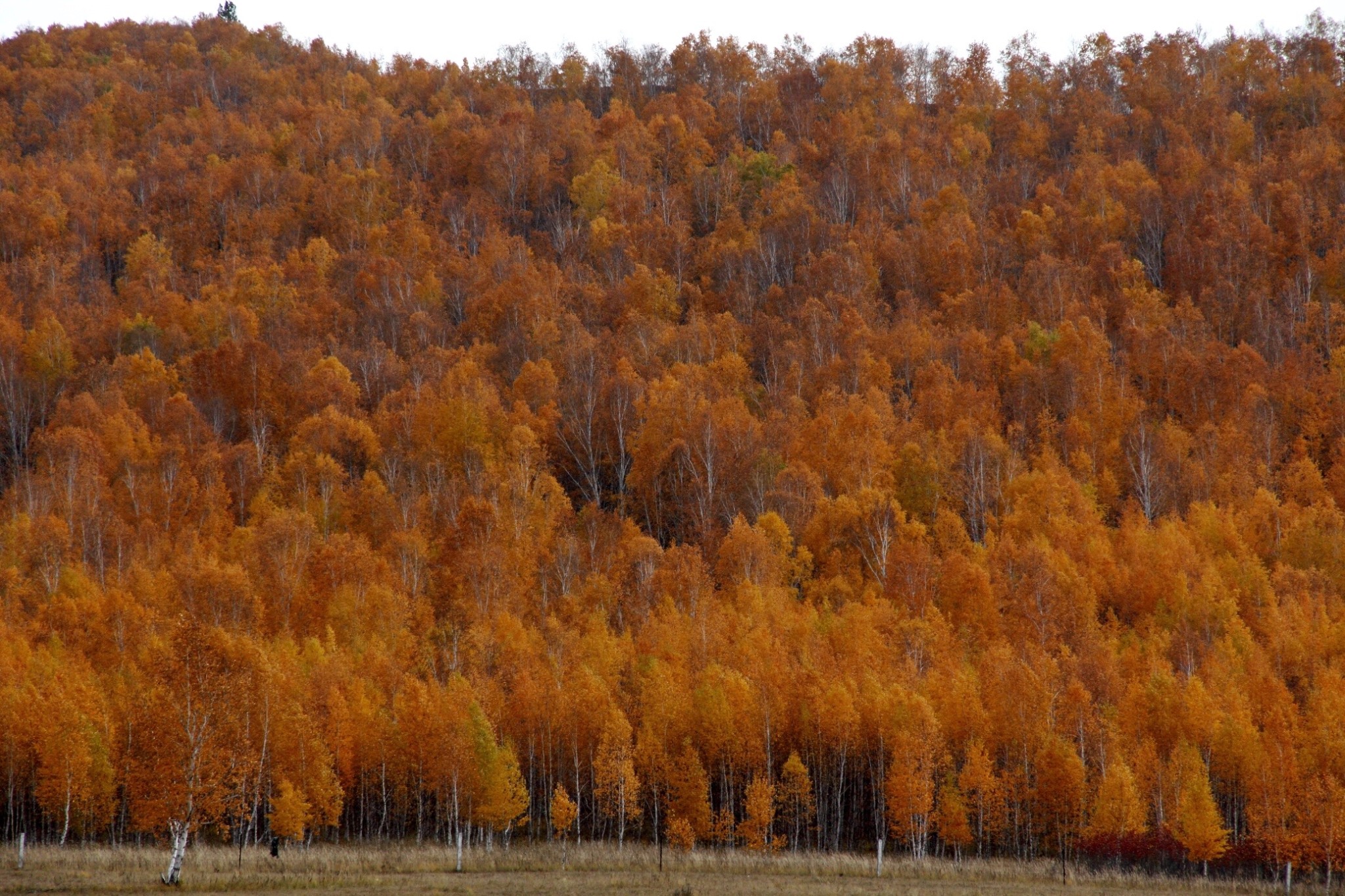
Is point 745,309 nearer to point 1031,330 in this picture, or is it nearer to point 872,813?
point 1031,330

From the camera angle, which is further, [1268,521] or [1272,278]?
[1272,278]

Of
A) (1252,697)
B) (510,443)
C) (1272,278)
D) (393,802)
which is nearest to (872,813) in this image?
(1252,697)

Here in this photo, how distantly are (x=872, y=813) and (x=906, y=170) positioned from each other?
10216 centimetres

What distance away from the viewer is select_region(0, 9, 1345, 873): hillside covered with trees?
54719mm

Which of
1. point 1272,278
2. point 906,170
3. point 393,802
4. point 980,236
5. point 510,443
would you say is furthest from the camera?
point 906,170

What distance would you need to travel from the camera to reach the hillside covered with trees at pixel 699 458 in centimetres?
5472

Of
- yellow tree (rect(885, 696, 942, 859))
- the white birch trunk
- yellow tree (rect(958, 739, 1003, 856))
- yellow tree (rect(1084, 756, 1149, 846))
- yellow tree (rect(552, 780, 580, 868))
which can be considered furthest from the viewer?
yellow tree (rect(958, 739, 1003, 856))

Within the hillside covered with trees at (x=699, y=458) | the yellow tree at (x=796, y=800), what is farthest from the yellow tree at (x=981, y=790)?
the yellow tree at (x=796, y=800)

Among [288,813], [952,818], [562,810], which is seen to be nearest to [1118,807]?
[952,818]

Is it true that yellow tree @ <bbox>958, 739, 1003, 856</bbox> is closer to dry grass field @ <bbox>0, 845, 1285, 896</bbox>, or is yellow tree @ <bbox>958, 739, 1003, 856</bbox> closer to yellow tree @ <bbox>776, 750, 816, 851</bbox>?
dry grass field @ <bbox>0, 845, 1285, 896</bbox>

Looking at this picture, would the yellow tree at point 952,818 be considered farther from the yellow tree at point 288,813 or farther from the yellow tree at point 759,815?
the yellow tree at point 288,813

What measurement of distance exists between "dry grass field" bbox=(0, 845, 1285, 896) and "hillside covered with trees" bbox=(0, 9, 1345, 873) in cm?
285

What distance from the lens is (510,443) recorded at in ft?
305

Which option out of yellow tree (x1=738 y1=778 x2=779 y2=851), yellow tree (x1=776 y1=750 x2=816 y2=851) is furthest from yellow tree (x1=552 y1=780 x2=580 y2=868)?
yellow tree (x1=776 y1=750 x2=816 y2=851)
